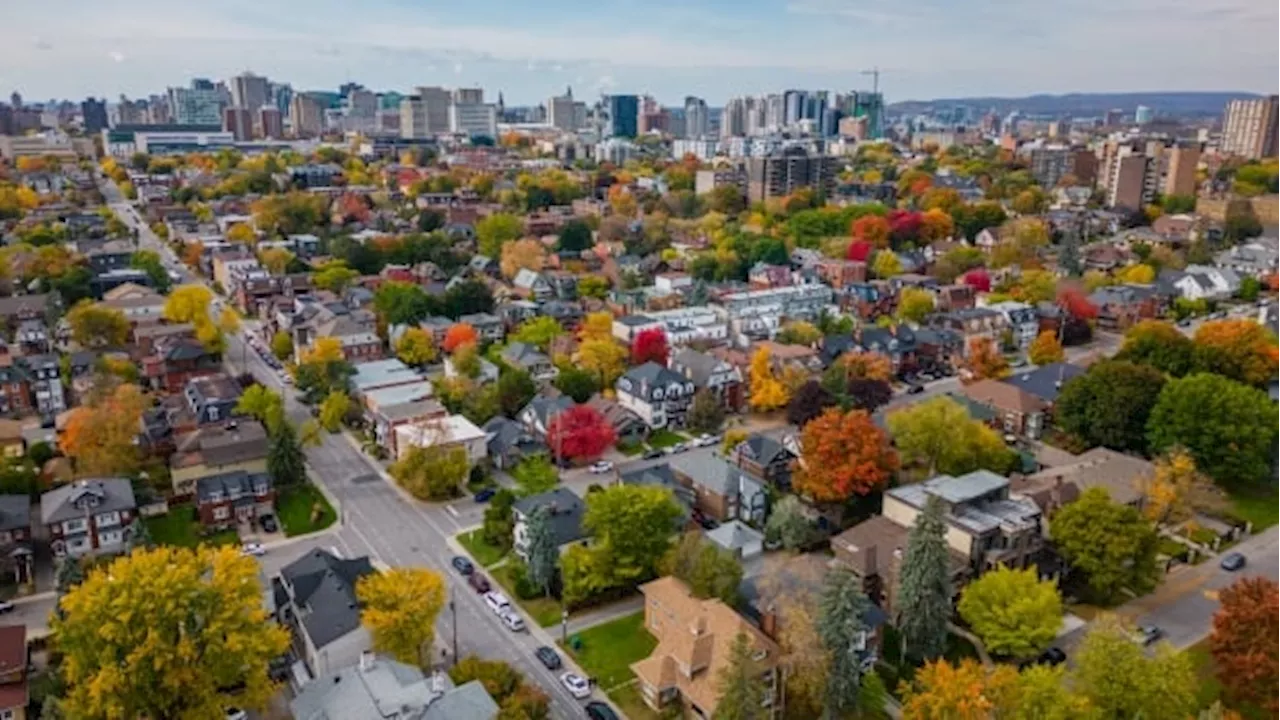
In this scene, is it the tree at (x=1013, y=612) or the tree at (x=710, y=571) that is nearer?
the tree at (x=1013, y=612)

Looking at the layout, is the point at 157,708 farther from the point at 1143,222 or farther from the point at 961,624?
the point at 1143,222

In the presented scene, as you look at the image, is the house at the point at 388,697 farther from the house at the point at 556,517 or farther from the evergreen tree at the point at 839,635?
the house at the point at 556,517

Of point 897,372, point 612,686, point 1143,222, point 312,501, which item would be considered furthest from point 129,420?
point 1143,222

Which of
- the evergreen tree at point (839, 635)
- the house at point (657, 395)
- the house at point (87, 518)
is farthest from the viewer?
the house at point (657, 395)

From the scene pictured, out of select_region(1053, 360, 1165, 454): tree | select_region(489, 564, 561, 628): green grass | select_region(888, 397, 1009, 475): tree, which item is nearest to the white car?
select_region(489, 564, 561, 628): green grass

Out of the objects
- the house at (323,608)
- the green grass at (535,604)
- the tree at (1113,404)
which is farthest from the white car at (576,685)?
the tree at (1113,404)

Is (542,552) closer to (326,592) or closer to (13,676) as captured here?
(326,592)

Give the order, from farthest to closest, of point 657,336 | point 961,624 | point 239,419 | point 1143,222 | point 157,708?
point 1143,222, point 657,336, point 239,419, point 961,624, point 157,708
